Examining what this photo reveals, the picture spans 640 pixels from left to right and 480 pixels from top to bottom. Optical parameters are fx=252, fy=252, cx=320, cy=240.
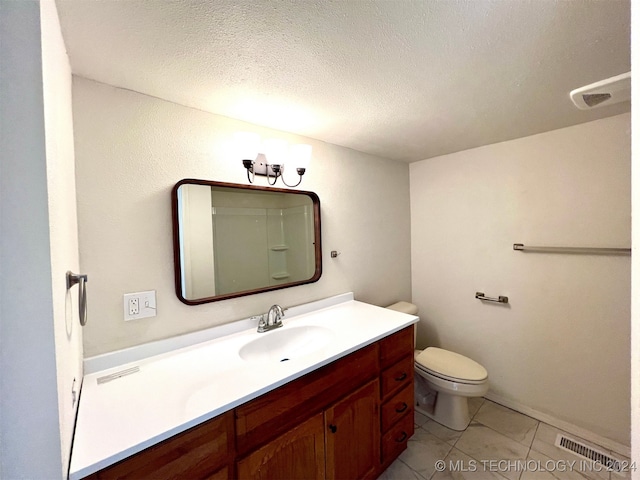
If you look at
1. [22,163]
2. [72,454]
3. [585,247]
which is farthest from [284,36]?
[585,247]

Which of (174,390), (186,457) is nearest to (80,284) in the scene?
(174,390)

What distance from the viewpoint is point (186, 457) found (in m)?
0.75

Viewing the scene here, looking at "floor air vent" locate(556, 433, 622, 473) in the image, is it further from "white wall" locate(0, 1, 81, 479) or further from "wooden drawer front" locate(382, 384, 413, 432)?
"white wall" locate(0, 1, 81, 479)

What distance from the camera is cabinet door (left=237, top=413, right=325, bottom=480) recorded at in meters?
0.89

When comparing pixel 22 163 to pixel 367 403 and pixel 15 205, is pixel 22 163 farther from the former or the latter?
pixel 367 403

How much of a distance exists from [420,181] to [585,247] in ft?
4.05

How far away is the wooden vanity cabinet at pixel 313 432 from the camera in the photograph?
755 mm

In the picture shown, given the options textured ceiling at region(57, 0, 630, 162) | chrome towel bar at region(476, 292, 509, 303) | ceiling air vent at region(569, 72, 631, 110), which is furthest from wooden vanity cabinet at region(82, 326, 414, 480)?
ceiling air vent at region(569, 72, 631, 110)

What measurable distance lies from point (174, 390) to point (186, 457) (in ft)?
0.72

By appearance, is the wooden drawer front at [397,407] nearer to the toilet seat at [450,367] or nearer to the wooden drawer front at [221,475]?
the toilet seat at [450,367]

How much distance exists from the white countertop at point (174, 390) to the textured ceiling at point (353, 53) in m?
1.18

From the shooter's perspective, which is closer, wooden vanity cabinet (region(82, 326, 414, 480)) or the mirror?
wooden vanity cabinet (region(82, 326, 414, 480))

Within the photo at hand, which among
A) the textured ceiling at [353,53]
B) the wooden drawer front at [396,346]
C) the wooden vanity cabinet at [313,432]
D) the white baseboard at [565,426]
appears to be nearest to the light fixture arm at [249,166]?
the textured ceiling at [353,53]

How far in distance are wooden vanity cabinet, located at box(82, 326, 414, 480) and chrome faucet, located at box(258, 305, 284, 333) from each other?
44cm
